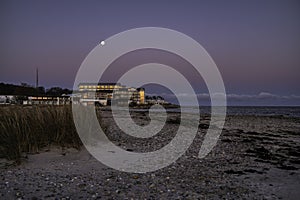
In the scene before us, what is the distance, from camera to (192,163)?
26.2ft

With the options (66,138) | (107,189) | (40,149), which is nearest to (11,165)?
(40,149)

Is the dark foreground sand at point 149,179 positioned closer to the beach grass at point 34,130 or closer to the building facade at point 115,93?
the beach grass at point 34,130

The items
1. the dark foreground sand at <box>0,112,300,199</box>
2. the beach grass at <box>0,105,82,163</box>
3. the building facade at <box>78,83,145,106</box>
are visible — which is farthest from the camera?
the building facade at <box>78,83,145,106</box>

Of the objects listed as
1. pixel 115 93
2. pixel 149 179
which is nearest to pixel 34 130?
pixel 149 179

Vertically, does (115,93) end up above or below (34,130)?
above

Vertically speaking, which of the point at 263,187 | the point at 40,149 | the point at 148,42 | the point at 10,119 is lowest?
the point at 263,187

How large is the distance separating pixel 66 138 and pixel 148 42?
59.3ft

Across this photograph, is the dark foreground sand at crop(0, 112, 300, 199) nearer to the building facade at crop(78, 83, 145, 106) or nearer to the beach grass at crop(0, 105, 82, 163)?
the beach grass at crop(0, 105, 82, 163)

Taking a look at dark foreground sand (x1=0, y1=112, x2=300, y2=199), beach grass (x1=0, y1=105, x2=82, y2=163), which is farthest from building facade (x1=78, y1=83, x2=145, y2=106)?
dark foreground sand (x1=0, y1=112, x2=300, y2=199)

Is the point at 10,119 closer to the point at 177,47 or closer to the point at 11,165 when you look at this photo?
the point at 11,165

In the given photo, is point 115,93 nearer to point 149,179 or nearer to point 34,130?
point 34,130

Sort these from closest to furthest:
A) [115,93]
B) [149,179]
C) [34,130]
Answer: [149,179] < [34,130] < [115,93]

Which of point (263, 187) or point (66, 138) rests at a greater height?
point (66, 138)

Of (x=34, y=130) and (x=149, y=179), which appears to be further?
(x=34, y=130)
